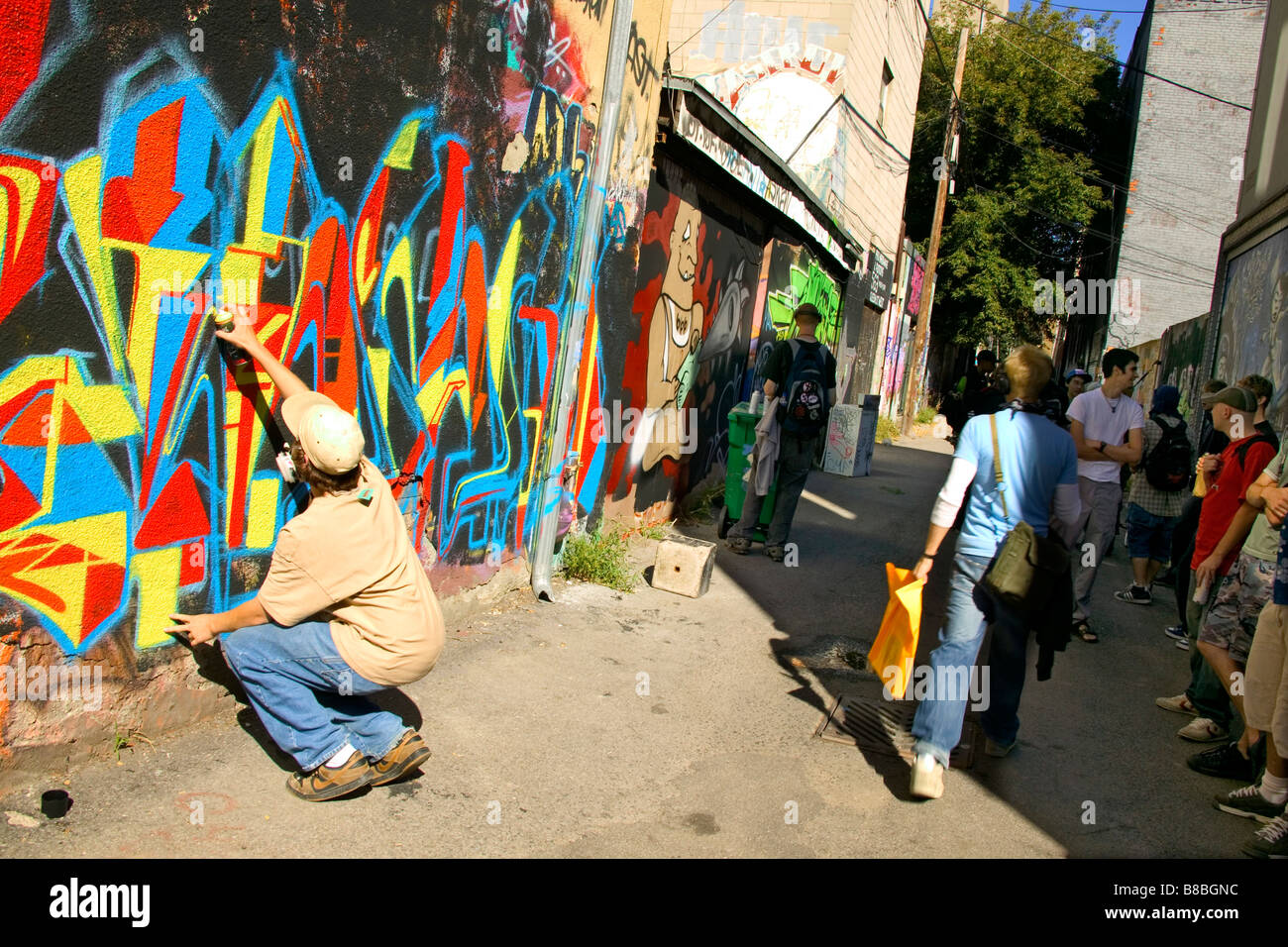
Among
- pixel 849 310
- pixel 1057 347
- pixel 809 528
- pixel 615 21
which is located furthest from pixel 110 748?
pixel 1057 347

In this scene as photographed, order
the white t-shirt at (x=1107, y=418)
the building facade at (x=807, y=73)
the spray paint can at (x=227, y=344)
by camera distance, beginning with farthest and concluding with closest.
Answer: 1. the building facade at (x=807, y=73)
2. the white t-shirt at (x=1107, y=418)
3. the spray paint can at (x=227, y=344)

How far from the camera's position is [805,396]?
7.77 m

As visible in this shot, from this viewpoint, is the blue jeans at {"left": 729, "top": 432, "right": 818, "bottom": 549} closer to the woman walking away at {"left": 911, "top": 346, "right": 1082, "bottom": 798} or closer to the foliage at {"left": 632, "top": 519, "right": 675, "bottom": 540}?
the foliage at {"left": 632, "top": 519, "right": 675, "bottom": 540}

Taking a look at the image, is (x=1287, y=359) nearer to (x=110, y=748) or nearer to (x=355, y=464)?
(x=355, y=464)

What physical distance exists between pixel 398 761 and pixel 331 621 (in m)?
0.59

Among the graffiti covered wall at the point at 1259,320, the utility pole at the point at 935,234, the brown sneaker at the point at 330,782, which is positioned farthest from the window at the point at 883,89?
the brown sneaker at the point at 330,782

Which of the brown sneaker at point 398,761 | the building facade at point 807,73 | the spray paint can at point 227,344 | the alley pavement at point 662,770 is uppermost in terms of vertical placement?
the building facade at point 807,73

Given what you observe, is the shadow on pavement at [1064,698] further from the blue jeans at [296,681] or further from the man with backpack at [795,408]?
the blue jeans at [296,681]

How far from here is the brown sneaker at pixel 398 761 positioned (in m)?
3.60

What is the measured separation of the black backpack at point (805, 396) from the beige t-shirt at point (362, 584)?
4735 mm

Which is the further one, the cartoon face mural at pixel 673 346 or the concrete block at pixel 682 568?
the cartoon face mural at pixel 673 346

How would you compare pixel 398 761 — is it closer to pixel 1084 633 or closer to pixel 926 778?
pixel 926 778

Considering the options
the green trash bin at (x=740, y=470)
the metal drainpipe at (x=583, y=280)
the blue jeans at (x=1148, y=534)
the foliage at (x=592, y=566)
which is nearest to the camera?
the metal drainpipe at (x=583, y=280)
